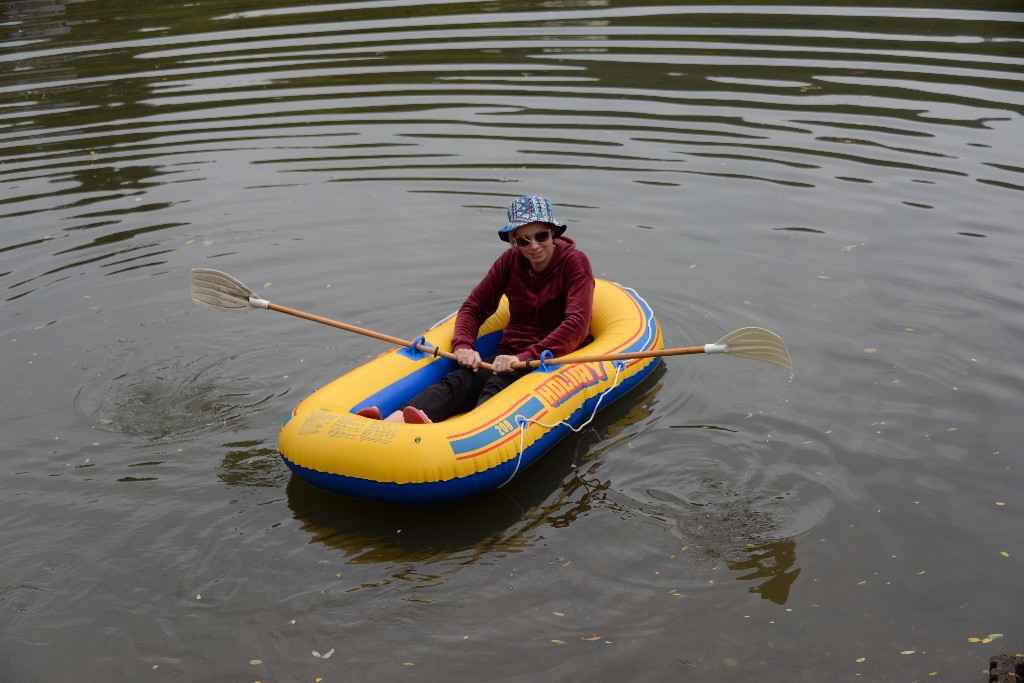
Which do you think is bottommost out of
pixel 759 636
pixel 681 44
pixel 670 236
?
pixel 759 636

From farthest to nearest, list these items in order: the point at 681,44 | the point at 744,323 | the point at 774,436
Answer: the point at 681,44
the point at 744,323
the point at 774,436

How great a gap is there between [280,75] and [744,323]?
30.1ft

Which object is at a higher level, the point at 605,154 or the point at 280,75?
the point at 280,75

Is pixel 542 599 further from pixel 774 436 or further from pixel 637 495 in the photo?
pixel 774 436

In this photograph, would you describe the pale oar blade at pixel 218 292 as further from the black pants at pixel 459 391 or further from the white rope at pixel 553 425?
the white rope at pixel 553 425

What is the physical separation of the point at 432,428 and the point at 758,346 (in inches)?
76.9

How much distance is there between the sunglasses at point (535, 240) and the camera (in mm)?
6754

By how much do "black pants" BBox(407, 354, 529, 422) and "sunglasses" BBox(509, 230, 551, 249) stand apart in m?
0.79

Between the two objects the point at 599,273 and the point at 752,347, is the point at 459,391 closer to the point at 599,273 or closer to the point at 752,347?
the point at 752,347

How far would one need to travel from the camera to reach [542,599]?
17.2ft

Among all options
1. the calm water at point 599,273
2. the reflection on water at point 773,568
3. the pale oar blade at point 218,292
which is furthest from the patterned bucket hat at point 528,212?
the reflection on water at point 773,568

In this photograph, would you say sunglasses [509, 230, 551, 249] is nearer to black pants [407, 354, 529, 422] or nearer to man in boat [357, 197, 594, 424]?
man in boat [357, 197, 594, 424]

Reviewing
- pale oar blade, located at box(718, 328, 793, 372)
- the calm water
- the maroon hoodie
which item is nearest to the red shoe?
the calm water

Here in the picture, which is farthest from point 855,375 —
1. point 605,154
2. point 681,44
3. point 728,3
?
point 728,3
